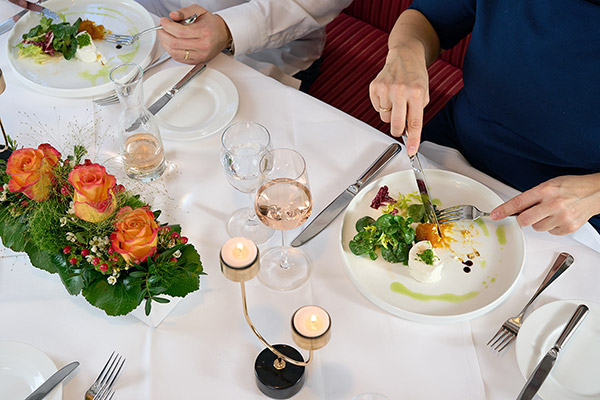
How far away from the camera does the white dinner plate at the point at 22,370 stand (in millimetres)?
932

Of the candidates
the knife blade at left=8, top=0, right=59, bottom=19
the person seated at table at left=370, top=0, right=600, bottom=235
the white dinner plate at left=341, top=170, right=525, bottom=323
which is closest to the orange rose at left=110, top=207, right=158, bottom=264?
the white dinner plate at left=341, top=170, right=525, bottom=323

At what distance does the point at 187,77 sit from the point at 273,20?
1.28 feet

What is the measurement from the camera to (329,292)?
1095 millimetres

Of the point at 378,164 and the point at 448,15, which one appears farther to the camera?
the point at 448,15

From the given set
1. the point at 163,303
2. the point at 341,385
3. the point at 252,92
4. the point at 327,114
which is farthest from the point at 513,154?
the point at 163,303

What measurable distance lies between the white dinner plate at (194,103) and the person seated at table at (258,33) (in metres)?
0.07

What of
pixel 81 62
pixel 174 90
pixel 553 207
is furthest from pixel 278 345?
pixel 81 62

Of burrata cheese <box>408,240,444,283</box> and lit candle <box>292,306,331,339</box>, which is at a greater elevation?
lit candle <box>292,306,331,339</box>

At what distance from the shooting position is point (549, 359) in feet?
3.13

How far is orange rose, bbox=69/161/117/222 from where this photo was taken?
91cm

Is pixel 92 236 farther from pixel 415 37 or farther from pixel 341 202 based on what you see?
pixel 415 37

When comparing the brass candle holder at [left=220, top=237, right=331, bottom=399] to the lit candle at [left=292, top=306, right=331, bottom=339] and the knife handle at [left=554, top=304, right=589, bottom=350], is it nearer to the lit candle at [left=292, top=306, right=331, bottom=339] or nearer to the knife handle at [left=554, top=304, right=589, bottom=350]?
the lit candle at [left=292, top=306, right=331, bottom=339]

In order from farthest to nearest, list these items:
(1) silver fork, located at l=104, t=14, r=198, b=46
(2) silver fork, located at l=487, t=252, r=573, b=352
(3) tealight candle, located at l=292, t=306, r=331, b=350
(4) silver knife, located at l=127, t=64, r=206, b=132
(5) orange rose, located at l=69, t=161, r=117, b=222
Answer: (1) silver fork, located at l=104, t=14, r=198, b=46, (4) silver knife, located at l=127, t=64, r=206, b=132, (2) silver fork, located at l=487, t=252, r=573, b=352, (5) orange rose, located at l=69, t=161, r=117, b=222, (3) tealight candle, located at l=292, t=306, r=331, b=350

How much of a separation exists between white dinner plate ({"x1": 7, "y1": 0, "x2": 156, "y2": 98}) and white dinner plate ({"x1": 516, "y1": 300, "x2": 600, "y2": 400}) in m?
1.11
